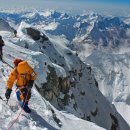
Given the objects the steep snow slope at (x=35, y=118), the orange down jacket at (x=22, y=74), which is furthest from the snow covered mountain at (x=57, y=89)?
the orange down jacket at (x=22, y=74)

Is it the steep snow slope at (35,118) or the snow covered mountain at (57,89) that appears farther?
the snow covered mountain at (57,89)

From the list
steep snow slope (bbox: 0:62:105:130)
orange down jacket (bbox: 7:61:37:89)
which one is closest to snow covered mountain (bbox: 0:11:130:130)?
steep snow slope (bbox: 0:62:105:130)

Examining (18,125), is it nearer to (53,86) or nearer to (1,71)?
(1,71)

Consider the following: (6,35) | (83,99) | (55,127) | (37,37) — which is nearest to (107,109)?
(83,99)

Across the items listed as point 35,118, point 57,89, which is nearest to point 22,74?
point 35,118

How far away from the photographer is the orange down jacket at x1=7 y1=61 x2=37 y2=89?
17.4 m

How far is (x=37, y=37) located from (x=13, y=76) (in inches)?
2503

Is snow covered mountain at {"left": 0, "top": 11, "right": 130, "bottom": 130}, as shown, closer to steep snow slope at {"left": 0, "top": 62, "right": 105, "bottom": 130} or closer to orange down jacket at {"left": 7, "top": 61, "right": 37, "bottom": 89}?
steep snow slope at {"left": 0, "top": 62, "right": 105, "bottom": 130}

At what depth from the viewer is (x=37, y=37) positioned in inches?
3179

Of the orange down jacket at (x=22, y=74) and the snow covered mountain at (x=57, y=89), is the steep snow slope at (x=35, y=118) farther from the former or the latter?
the orange down jacket at (x=22, y=74)

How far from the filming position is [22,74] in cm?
1752

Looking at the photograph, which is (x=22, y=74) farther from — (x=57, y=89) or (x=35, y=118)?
(x=57, y=89)

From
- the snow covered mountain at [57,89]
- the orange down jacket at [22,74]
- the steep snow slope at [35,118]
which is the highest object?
the orange down jacket at [22,74]

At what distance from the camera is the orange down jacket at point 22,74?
1736cm
